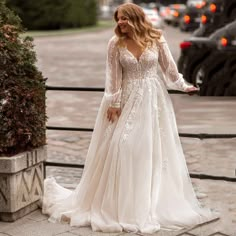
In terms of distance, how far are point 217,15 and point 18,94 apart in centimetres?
949

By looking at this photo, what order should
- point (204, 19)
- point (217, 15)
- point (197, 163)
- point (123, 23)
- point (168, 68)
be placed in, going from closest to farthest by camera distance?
point (123, 23)
point (168, 68)
point (197, 163)
point (217, 15)
point (204, 19)

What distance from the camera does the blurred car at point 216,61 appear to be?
13.7 metres

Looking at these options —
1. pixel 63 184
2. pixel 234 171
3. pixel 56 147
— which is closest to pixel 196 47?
pixel 56 147

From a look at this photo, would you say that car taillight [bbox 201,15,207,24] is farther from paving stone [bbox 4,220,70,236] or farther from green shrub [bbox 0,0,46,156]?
paving stone [bbox 4,220,70,236]

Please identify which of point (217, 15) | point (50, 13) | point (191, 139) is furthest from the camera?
point (50, 13)

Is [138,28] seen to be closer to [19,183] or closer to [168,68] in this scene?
A: [168,68]

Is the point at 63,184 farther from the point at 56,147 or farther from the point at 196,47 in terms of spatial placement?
the point at 196,47

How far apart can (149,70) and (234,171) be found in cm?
273

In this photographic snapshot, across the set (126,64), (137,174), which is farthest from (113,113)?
(137,174)

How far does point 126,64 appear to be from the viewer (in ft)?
18.9

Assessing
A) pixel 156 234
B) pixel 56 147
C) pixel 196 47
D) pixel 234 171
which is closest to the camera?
pixel 156 234

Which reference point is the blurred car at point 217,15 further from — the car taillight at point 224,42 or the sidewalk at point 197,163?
the sidewalk at point 197,163

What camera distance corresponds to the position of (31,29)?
51.5 meters

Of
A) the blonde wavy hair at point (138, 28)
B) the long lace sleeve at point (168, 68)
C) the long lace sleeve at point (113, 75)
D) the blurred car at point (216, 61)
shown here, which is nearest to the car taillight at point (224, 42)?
the blurred car at point (216, 61)
